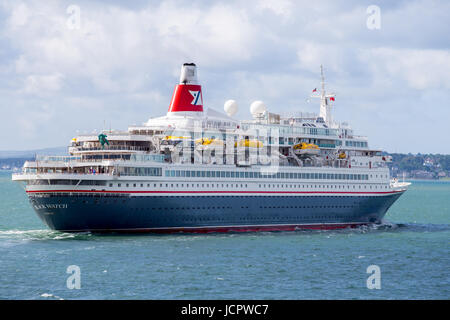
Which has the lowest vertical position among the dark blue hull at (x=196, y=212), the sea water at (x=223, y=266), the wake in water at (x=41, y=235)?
the sea water at (x=223, y=266)

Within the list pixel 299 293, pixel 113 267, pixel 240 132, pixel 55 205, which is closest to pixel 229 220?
pixel 240 132

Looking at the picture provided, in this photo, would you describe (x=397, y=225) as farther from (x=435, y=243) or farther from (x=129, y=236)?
(x=129, y=236)

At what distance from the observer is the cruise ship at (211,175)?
51.8 meters

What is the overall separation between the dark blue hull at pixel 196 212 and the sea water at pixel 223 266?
1193 millimetres

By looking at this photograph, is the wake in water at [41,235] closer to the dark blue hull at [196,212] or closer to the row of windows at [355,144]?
the dark blue hull at [196,212]

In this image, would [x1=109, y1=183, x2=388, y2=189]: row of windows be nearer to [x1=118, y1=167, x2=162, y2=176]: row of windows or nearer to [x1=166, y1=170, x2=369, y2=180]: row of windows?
[x1=166, y1=170, x2=369, y2=180]: row of windows

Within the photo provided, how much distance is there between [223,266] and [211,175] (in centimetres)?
1529

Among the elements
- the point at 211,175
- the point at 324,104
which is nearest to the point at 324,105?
the point at 324,104

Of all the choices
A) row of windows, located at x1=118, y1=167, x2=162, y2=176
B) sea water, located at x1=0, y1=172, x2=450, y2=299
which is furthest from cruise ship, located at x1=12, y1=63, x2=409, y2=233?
sea water, located at x1=0, y1=172, x2=450, y2=299

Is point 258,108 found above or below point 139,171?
above

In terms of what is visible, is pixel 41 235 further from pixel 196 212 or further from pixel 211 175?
pixel 211 175

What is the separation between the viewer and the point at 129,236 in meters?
51.8

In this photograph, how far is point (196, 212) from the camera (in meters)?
54.9

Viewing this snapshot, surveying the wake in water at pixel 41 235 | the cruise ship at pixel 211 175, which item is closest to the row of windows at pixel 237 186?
the cruise ship at pixel 211 175
